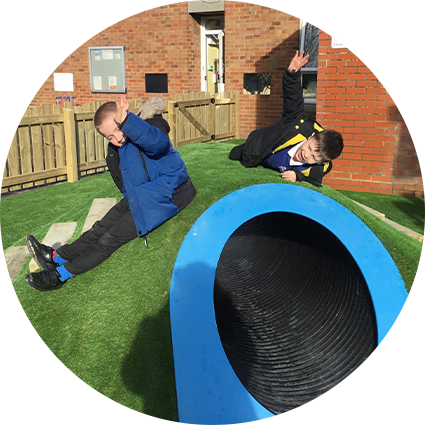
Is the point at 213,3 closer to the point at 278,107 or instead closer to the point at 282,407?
the point at 278,107

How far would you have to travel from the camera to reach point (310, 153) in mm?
4016

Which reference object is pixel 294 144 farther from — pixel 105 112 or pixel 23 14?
pixel 23 14

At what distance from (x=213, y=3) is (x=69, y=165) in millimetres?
7095

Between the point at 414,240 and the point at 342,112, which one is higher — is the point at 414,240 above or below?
below

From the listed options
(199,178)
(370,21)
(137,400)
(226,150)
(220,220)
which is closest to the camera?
(137,400)

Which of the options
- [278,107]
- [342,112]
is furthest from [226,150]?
[278,107]

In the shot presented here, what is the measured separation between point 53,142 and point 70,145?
33cm

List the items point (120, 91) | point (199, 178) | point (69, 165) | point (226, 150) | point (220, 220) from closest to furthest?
1. point (220, 220)
2. point (199, 178)
3. point (226, 150)
4. point (69, 165)
5. point (120, 91)

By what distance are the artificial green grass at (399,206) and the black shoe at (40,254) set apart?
4.45m

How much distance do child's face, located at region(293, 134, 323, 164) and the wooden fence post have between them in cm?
519

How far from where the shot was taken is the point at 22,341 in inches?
121

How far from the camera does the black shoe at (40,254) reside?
11.7ft

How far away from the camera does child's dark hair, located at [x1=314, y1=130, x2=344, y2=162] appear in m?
3.83

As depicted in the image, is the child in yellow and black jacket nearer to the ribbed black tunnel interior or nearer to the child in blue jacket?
the ribbed black tunnel interior
